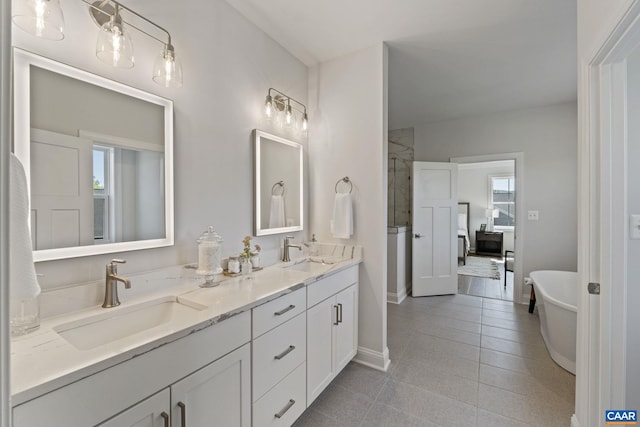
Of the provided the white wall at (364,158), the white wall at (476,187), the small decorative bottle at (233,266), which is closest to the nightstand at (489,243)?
the white wall at (476,187)

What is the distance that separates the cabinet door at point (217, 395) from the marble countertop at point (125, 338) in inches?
7.2

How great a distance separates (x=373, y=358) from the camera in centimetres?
217

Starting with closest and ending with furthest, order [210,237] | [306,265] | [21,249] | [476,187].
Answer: [21,249] → [210,237] → [306,265] → [476,187]

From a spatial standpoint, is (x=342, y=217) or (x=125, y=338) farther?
(x=342, y=217)

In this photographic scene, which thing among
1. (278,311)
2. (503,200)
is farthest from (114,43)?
(503,200)

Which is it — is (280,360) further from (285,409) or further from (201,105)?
(201,105)

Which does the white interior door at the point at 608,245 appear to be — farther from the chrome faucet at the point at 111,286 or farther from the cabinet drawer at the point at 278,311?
the chrome faucet at the point at 111,286

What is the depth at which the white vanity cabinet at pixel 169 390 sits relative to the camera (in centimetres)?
70

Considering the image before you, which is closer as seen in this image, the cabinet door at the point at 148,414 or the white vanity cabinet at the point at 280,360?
the cabinet door at the point at 148,414

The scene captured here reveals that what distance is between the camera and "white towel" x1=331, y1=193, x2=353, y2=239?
2217 millimetres

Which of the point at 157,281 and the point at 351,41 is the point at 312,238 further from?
the point at 351,41

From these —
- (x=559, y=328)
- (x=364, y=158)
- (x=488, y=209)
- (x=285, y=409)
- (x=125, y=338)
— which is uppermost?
(x=364, y=158)

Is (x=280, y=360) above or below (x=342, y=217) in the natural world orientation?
below

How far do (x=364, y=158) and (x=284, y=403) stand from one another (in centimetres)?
175
